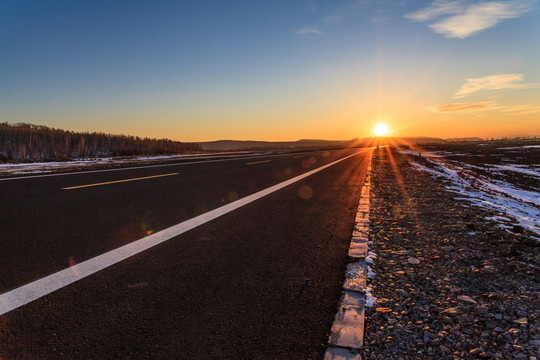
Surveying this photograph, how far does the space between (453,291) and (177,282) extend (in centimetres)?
223

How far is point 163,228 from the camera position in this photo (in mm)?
3924

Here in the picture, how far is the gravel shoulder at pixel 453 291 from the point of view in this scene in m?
1.69

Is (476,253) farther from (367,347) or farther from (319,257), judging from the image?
(367,347)

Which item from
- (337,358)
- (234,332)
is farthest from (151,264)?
(337,358)

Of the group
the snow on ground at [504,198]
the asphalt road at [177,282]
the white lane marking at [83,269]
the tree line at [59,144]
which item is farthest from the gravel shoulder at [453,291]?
the tree line at [59,144]

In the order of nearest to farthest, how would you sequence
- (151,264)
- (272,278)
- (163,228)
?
(272,278) < (151,264) < (163,228)

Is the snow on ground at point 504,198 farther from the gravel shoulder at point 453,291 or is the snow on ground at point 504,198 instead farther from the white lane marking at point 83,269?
the white lane marking at point 83,269

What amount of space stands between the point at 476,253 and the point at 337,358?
7.75 feet

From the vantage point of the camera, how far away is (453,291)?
91.6 inches

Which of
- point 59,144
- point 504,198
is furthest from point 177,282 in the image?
point 59,144

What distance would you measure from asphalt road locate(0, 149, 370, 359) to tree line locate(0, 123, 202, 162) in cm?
1469

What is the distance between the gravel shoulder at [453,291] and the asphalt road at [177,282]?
1.24 ft

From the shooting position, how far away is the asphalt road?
173cm

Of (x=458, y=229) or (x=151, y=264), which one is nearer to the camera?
(x=151, y=264)
